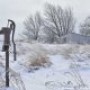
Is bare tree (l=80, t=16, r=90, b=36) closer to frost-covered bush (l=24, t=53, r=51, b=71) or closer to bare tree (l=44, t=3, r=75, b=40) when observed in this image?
bare tree (l=44, t=3, r=75, b=40)

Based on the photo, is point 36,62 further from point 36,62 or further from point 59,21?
point 59,21

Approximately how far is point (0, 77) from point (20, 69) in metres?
3.44

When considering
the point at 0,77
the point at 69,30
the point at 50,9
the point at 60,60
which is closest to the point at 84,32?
the point at 69,30

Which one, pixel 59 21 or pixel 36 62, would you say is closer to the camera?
pixel 36 62

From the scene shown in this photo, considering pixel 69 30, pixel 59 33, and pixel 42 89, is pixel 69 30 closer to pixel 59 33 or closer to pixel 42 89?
pixel 59 33

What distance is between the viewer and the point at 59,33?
66.1 meters

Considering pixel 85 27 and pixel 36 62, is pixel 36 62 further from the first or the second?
pixel 85 27

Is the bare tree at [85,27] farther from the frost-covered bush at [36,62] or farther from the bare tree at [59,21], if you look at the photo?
the frost-covered bush at [36,62]

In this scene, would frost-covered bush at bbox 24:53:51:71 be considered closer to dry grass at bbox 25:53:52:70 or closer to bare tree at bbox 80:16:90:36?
dry grass at bbox 25:53:52:70

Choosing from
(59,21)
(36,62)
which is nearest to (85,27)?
(59,21)

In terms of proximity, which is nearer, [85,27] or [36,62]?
[36,62]

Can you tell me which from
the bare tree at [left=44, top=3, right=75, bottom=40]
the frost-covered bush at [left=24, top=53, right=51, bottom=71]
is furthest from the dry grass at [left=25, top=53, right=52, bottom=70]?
the bare tree at [left=44, top=3, right=75, bottom=40]

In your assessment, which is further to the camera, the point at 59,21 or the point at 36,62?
the point at 59,21

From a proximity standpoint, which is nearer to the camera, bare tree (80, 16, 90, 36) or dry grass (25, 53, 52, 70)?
dry grass (25, 53, 52, 70)
